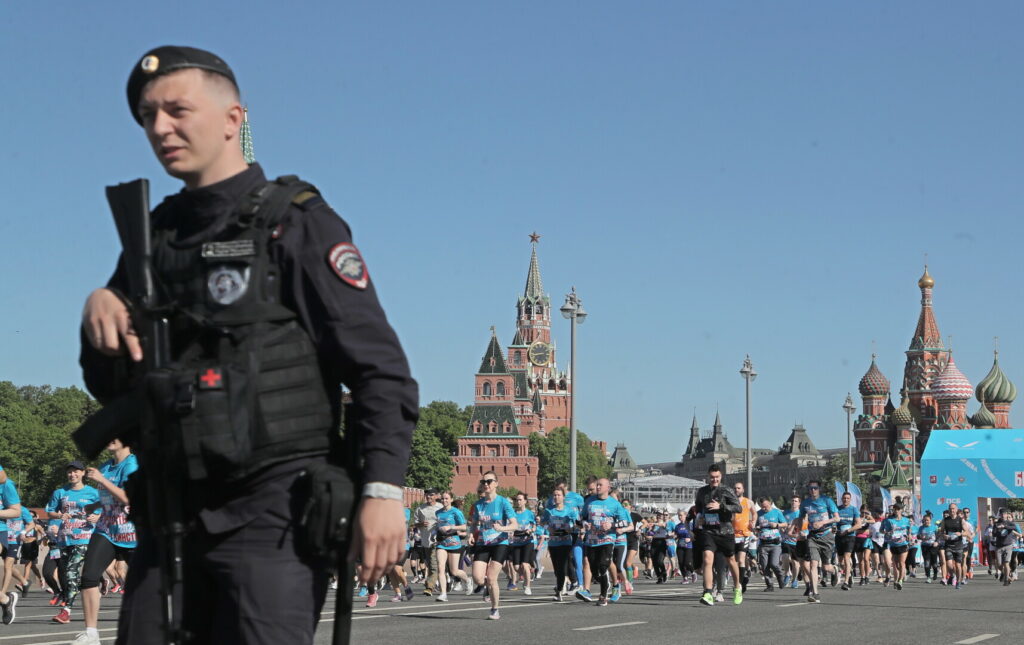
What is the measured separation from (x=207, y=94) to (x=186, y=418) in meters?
0.80

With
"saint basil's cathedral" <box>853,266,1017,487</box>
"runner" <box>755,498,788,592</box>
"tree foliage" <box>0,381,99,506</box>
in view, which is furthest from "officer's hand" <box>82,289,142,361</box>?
"saint basil's cathedral" <box>853,266,1017,487</box>

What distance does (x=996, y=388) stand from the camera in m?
184

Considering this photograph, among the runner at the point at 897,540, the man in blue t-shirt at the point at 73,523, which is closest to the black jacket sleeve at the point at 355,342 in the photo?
the man in blue t-shirt at the point at 73,523

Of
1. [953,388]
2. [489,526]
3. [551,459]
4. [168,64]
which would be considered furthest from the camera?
[551,459]

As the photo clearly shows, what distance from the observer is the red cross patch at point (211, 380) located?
355 cm

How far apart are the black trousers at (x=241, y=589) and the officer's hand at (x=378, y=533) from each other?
136 millimetres

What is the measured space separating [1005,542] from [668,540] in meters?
7.75

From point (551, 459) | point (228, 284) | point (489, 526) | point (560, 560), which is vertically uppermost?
point (551, 459)

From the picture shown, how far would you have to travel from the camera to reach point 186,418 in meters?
3.54

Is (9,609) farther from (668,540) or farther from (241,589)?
(668,540)

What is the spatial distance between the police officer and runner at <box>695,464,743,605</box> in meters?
17.5

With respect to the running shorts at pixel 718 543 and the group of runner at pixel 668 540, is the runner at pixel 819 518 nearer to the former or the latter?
the group of runner at pixel 668 540

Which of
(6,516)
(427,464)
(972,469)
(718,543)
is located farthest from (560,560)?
(427,464)

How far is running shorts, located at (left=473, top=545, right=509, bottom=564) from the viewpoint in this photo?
792 inches
